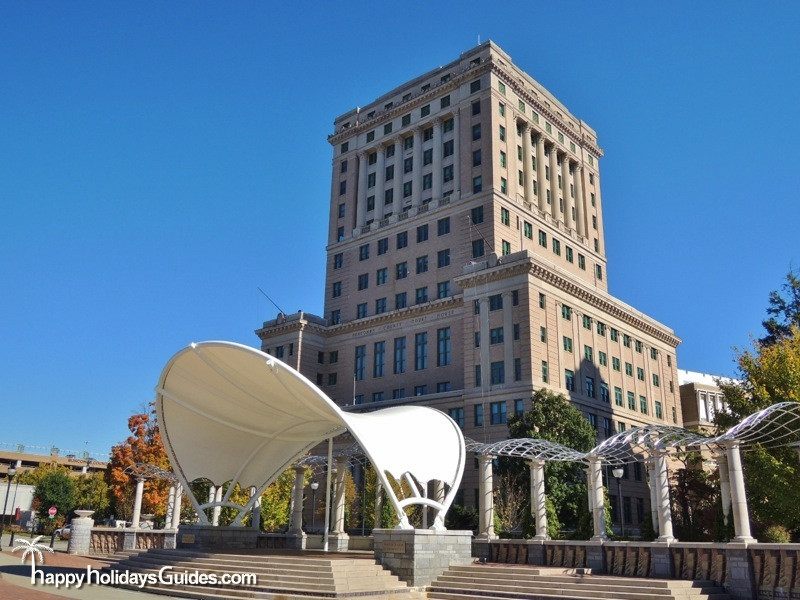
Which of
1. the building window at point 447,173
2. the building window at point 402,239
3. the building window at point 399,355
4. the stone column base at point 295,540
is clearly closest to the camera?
the stone column base at point 295,540

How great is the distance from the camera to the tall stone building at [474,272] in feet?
191

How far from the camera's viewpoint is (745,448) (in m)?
33.0

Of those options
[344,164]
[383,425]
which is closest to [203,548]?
[383,425]

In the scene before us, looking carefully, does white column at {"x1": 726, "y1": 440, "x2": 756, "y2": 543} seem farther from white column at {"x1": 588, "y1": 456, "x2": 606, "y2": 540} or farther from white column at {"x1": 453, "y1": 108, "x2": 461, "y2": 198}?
white column at {"x1": 453, "y1": 108, "x2": 461, "y2": 198}

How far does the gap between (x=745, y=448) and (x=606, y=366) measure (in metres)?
31.3

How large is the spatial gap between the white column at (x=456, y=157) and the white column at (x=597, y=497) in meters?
44.7

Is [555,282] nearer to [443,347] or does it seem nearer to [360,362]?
[443,347]

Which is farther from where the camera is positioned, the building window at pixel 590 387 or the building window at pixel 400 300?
the building window at pixel 400 300

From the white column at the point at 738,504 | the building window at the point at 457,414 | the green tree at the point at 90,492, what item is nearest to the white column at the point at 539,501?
the white column at the point at 738,504

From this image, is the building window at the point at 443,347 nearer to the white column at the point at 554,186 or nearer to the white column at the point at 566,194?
the white column at the point at 554,186

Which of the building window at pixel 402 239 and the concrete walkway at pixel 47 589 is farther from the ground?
the building window at pixel 402 239

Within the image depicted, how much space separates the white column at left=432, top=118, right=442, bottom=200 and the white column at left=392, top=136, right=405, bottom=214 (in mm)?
4721

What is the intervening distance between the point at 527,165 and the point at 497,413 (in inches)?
1148

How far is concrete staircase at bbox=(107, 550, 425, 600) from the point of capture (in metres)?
22.6
